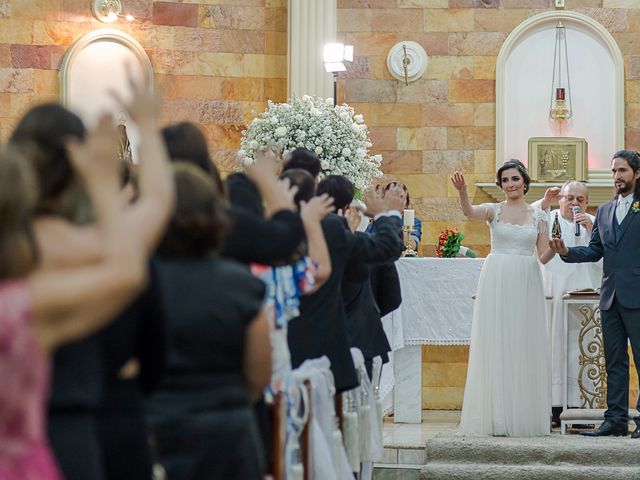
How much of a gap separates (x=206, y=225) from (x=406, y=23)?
9606 millimetres

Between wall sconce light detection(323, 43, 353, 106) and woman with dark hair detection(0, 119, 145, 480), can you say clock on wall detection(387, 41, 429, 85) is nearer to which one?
wall sconce light detection(323, 43, 353, 106)

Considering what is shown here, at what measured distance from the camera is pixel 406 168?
40.7ft

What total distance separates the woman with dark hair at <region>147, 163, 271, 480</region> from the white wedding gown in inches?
229

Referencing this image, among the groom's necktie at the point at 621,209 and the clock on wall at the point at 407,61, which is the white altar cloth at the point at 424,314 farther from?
the clock on wall at the point at 407,61

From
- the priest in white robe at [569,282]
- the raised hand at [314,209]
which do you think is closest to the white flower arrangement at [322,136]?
the priest in white robe at [569,282]

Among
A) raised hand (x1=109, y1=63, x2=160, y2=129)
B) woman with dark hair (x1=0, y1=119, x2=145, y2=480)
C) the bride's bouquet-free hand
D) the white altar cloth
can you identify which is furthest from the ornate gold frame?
woman with dark hair (x1=0, y1=119, x2=145, y2=480)

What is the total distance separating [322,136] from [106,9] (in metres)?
3.25

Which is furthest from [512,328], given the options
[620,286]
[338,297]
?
[338,297]

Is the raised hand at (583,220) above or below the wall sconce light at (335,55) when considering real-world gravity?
below

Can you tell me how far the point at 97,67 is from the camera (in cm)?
1223

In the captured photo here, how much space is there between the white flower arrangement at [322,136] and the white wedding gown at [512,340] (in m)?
1.44

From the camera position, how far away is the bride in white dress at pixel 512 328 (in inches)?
352

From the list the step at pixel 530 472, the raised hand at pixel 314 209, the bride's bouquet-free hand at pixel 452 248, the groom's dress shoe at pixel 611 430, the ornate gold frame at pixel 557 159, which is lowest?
the step at pixel 530 472

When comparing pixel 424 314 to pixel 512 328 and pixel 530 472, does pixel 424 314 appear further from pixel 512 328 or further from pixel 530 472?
pixel 530 472
